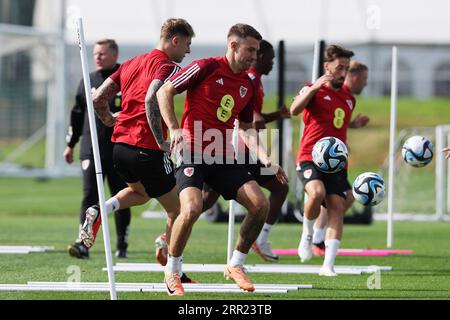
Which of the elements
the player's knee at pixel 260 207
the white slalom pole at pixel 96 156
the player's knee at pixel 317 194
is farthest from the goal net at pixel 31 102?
the white slalom pole at pixel 96 156

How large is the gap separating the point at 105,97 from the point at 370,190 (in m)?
2.95

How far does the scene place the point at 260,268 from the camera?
11.4 metres

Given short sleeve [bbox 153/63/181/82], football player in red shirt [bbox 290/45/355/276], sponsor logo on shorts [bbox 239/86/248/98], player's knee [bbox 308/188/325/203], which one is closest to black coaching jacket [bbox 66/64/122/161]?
football player in red shirt [bbox 290/45/355/276]

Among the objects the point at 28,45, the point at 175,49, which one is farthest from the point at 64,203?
the point at 175,49

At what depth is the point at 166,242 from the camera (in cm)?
1045

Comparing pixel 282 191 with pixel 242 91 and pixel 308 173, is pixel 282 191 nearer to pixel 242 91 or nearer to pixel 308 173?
pixel 308 173

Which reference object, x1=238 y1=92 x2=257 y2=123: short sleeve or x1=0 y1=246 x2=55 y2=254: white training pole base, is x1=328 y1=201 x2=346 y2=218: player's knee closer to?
x1=238 y1=92 x2=257 y2=123: short sleeve

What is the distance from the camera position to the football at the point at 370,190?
10.6 m

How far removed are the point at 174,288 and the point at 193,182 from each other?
0.96 metres

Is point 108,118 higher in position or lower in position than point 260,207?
higher

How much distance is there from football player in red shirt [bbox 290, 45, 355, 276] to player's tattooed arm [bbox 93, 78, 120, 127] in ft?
7.38

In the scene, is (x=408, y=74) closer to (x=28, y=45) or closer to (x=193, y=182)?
(x=28, y=45)

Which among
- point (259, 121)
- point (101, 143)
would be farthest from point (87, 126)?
point (259, 121)

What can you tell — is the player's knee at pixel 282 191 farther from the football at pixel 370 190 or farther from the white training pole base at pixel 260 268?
the football at pixel 370 190
